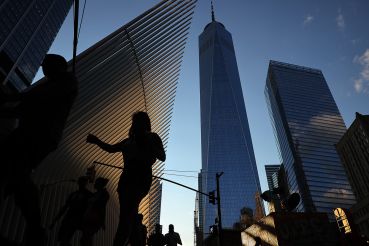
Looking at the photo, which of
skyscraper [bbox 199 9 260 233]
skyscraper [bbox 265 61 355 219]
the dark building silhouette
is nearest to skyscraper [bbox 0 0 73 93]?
the dark building silhouette

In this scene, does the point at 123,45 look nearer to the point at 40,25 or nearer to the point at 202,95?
the point at 40,25

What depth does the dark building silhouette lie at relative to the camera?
7269 centimetres

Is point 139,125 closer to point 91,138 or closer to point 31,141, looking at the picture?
point 91,138

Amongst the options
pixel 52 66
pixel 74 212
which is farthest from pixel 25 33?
pixel 52 66

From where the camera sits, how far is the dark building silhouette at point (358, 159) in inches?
2862

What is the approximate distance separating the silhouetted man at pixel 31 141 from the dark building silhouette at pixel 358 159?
7867cm

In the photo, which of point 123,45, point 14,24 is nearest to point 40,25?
point 14,24

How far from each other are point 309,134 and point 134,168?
155 m

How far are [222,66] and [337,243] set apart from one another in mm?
174898

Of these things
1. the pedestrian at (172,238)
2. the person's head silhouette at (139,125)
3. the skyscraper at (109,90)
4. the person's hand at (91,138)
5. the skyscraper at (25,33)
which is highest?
the skyscraper at (25,33)

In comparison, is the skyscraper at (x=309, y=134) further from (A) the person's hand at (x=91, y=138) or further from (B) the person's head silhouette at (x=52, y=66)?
(B) the person's head silhouette at (x=52, y=66)

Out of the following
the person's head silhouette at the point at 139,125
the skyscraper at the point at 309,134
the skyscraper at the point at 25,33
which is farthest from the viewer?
the skyscraper at the point at 309,134

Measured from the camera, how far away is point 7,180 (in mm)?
2322

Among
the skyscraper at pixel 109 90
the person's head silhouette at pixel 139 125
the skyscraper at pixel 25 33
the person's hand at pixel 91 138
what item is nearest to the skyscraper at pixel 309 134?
the skyscraper at pixel 25 33
